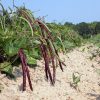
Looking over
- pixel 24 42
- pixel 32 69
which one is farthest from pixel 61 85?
pixel 24 42

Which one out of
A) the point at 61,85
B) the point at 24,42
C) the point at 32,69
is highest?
the point at 24,42

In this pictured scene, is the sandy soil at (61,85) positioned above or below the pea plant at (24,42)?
below

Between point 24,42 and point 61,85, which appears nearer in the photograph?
point 24,42

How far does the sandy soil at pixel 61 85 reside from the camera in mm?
3559

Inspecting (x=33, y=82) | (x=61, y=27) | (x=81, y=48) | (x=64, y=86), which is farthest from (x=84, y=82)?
(x=61, y=27)

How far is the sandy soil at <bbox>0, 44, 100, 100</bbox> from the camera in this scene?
11.7 ft

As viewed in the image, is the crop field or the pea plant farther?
the pea plant

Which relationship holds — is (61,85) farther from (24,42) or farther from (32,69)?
(24,42)

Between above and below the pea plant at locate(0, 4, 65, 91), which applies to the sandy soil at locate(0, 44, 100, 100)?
below

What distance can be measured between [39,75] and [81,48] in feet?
8.55

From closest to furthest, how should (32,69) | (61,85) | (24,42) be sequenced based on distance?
(24,42)
(61,85)
(32,69)

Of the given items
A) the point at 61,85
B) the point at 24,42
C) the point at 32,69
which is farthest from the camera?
the point at 32,69

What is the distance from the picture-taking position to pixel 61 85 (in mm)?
4078

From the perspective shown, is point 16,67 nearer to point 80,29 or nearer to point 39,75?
point 39,75
